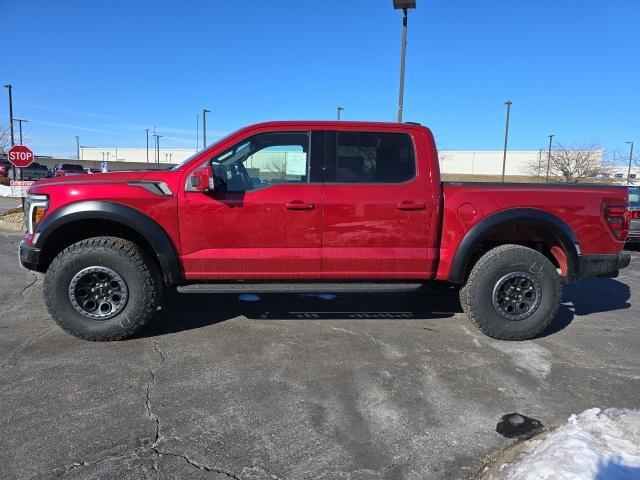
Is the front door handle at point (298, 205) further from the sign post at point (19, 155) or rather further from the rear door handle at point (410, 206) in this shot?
the sign post at point (19, 155)

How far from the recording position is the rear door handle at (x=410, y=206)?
4.55 metres

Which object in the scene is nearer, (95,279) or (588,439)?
(588,439)

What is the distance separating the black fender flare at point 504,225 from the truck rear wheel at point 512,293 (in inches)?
8.3

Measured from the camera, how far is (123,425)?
3084 millimetres

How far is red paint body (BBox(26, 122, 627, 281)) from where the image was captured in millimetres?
4422

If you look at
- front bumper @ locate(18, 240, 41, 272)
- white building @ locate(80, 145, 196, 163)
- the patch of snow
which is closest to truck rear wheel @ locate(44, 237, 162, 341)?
front bumper @ locate(18, 240, 41, 272)

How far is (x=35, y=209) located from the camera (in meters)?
4.43

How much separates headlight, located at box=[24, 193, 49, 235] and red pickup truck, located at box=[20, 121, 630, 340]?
0.4 inches

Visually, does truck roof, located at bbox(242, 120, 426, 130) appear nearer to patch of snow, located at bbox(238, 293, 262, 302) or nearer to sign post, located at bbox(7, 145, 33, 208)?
patch of snow, located at bbox(238, 293, 262, 302)

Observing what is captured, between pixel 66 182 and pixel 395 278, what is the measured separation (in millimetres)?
3136

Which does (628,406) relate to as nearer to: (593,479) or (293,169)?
(593,479)

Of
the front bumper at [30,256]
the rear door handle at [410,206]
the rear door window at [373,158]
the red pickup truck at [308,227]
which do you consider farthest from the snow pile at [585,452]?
the front bumper at [30,256]

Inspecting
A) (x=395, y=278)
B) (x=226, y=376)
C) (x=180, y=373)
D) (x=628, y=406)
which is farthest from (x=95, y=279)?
(x=628, y=406)

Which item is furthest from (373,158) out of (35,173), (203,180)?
(35,173)
